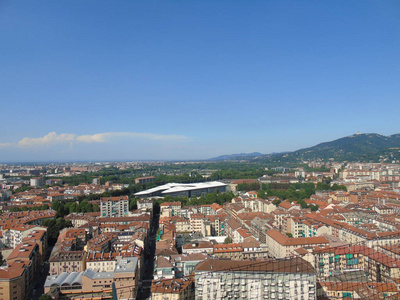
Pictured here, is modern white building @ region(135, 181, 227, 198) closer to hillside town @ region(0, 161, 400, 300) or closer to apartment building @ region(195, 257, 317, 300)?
hillside town @ region(0, 161, 400, 300)

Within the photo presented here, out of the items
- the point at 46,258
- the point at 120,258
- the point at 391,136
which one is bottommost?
the point at 46,258

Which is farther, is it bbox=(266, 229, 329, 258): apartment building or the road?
bbox=(266, 229, 329, 258): apartment building

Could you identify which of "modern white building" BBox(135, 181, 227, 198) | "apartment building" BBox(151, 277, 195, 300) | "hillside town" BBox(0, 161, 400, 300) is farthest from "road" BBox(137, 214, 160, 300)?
"modern white building" BBox(135, 181, 227, 198)

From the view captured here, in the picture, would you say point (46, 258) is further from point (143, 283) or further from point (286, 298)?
point (286, 298)

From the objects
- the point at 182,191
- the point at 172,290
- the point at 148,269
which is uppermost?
the point at 182,191

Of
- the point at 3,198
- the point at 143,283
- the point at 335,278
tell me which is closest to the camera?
the point at 335,278

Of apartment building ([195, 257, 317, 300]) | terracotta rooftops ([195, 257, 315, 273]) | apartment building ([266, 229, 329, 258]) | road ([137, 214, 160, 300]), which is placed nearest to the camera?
apartment building ([195, 257, 317, 300])

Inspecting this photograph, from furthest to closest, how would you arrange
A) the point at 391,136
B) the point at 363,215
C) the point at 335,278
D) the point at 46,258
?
the point at 391,136 < the point at 363,215 < the point at 46,258 < the point at 335,278

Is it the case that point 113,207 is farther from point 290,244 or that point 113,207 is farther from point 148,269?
point 290,244

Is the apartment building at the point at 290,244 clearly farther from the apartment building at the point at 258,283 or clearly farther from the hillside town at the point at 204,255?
the apartment building at the point at 258,283

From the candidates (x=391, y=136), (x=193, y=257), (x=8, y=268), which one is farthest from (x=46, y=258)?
(x=391, y=136)

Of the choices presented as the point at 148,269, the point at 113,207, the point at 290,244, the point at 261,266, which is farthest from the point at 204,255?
the point at 113,207
